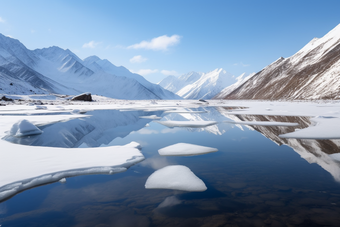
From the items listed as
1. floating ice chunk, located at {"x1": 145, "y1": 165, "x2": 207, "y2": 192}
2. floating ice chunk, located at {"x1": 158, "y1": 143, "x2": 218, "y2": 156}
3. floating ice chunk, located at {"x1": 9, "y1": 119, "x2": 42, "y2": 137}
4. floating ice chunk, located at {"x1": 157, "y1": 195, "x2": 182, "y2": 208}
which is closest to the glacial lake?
floating ice chunk, located at {"x1": 157, "y1": 195, "x2": 182, "y2": 208}

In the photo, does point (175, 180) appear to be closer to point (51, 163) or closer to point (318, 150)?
point (51, 163)

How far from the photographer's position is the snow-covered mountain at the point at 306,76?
84.9 meters

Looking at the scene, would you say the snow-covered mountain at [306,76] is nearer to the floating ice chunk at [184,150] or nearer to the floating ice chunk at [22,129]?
the floating ice chunk at [184,150]

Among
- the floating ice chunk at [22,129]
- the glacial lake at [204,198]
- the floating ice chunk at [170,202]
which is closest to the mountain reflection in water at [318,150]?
the glacial lake at [204,198]

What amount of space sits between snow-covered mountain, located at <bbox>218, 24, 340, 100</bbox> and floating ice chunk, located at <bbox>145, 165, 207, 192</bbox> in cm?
8839

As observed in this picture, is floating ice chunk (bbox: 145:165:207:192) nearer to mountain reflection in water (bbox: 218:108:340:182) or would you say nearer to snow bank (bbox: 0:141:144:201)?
snow bank (bbox: 0:141:144:201)

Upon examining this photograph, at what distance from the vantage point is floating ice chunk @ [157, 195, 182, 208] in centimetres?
465

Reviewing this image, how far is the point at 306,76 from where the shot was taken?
10806 cm

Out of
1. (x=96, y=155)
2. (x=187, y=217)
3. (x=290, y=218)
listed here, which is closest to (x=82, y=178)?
(x=96, y=155)

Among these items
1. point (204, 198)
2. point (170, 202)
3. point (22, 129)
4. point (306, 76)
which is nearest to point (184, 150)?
point (204, 198)

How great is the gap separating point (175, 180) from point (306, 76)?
127362 mm

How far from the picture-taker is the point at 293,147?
962 cm

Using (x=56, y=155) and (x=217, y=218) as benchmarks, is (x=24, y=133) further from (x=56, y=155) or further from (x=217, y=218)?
(x=217, y=218)

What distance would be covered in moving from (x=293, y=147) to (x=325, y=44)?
156 metres
